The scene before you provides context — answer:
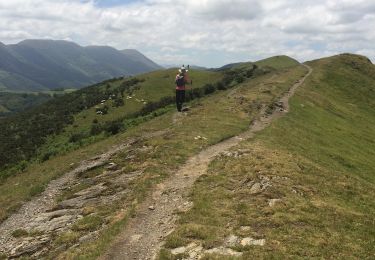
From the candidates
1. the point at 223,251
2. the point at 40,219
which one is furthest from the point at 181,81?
the point at 223,251

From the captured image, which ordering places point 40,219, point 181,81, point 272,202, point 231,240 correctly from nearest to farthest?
point 231,240 < point 272,202 < point 40,219 < point 181,81

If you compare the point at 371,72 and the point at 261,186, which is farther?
the point at 371,72

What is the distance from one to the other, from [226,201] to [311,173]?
8092mm

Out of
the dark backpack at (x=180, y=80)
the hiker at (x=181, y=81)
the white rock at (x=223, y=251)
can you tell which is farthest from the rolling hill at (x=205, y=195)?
the dark backpack at (x=180, y=80)

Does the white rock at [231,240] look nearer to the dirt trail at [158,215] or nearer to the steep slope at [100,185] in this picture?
the dirt trail at [158,215]

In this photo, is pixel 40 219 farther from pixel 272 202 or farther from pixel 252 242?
pixel 272 202

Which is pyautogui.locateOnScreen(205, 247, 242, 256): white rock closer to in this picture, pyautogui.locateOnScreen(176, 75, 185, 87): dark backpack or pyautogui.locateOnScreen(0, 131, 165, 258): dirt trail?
pyautogui.locateOnScreen(0, 131, 165, 258): dirt trail

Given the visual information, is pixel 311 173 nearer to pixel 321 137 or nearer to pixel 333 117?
pixel 321 137

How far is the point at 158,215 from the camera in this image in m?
20.9

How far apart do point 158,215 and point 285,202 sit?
675 centimetres

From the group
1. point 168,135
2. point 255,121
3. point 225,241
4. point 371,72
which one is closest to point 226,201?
point 225,241

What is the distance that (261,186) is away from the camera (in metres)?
23.0

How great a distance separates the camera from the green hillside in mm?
16844

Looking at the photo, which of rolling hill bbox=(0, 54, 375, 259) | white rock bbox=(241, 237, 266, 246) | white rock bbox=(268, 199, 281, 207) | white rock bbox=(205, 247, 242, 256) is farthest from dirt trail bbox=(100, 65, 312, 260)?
white rock bbox=(268, 199, 281, 207)
